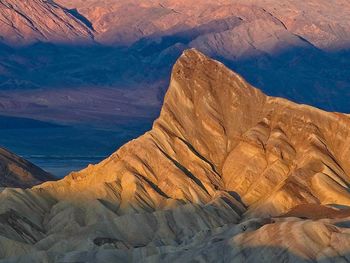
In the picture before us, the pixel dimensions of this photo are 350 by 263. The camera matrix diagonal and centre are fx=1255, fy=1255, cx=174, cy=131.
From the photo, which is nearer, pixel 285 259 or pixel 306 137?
pixel 285 259

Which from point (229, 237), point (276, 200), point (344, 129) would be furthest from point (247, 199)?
point (229, 237)

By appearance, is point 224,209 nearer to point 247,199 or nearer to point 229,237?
point 247,199

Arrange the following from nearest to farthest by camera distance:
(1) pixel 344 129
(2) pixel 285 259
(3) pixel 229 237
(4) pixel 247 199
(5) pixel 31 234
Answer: (2) pixel 285 259, (3) pixel 229 237, (5) pixel 31 234, (4) pixel 247 199, (1) pixel 344 129

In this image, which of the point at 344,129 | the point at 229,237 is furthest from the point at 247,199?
the point at 229,237

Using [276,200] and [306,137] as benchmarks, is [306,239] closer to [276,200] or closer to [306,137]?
[276,200]

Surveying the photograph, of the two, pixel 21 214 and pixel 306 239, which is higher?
pixel 306 239

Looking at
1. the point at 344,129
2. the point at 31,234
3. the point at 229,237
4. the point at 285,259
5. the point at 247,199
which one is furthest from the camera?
the point at 344,129
